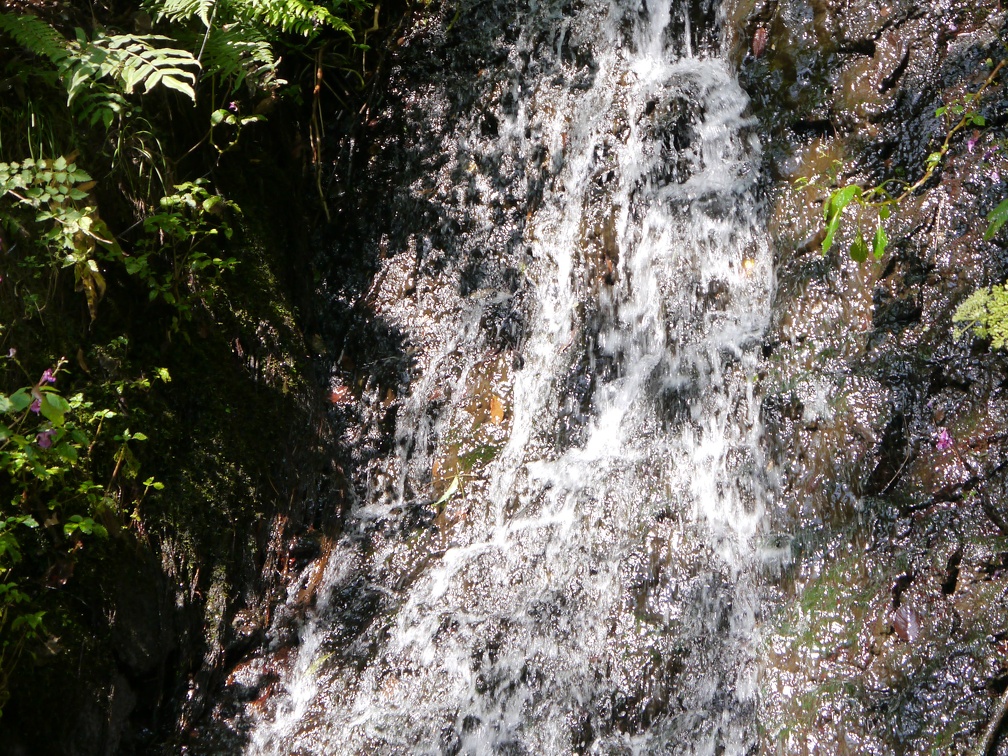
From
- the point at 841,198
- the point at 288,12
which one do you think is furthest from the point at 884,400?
the point at 288,12

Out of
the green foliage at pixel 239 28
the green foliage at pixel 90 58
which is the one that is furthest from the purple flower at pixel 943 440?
the green foliage at pixel 239 28

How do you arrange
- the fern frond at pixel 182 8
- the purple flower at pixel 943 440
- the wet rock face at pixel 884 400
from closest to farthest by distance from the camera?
the wet rock face at pixel 884 400 → the purple flower at pixel 943 440 → the fern frond at pixel 182 8

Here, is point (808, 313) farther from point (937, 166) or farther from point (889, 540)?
point (889, 540)

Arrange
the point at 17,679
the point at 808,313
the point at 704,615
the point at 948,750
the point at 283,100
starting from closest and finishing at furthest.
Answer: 1. the point at 948,750
2. the point at 17,679
3. the point at 704,615
4. the point at 808,313
5. the point at 283,100

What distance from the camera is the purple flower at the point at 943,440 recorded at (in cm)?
330

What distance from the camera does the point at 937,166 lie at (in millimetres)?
3877

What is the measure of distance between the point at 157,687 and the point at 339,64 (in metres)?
3.75

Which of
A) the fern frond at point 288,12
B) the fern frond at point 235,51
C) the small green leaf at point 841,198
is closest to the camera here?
the small green leaf at point 841,198

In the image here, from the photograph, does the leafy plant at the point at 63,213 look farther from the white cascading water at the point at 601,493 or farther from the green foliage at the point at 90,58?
the white cascading water at the point at 601,493

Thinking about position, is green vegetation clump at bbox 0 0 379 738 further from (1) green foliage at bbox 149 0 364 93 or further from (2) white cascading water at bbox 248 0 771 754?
(2) white cascading water at bbox 248 0 771 754

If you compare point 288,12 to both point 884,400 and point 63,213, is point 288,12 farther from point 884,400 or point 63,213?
point 884,400

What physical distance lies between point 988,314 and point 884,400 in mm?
526

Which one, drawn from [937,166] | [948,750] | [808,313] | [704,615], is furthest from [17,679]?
[937,166]

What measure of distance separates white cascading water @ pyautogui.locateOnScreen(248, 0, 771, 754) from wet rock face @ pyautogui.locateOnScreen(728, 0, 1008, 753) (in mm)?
197
